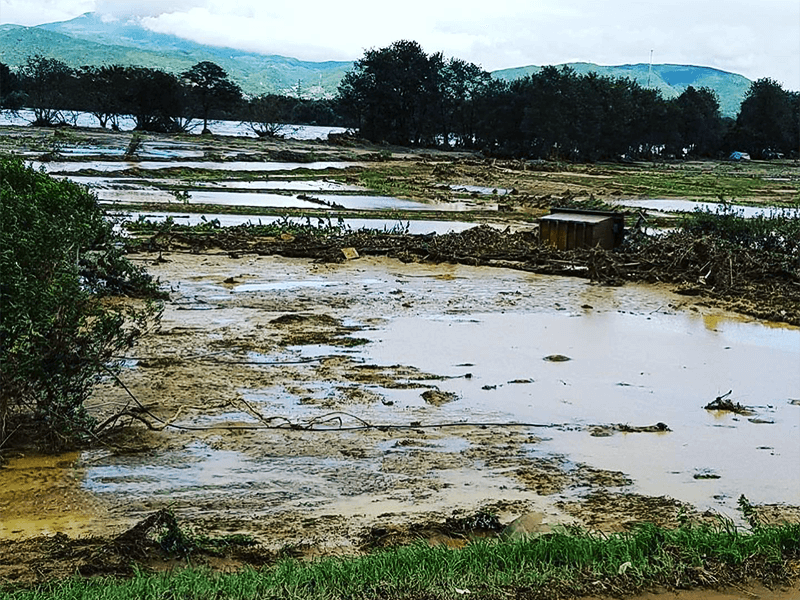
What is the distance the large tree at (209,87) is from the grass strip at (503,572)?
63433mm

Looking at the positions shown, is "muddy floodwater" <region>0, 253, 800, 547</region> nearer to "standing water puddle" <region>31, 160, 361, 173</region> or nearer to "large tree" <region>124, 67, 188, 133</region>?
"standing water puddle" <region>31, 160, 361, 173</region>

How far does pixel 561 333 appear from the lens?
12.2 meters

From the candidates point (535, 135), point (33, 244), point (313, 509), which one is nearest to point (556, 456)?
point (313, 509)

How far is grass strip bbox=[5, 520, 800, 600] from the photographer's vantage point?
443 cm

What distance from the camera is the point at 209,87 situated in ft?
225

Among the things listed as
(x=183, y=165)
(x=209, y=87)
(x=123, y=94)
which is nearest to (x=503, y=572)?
(x=183, y=165)

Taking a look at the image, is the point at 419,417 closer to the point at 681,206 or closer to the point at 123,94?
the point at 681,206

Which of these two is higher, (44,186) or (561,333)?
(44,186)

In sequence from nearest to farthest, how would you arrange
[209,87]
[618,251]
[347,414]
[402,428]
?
[402,428] < [347,414] < [618,251] < [209,87]

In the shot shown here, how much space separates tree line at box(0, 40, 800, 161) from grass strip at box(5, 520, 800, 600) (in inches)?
2218

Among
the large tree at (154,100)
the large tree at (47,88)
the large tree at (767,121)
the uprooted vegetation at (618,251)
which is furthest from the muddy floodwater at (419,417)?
the large tree at (767,121)

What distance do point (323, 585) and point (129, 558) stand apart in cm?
125

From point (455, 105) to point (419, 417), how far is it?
204 ft

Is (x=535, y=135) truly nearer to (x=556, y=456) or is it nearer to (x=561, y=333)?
Answer: (x=561, y=333)
